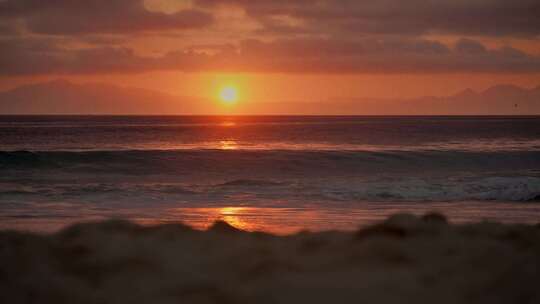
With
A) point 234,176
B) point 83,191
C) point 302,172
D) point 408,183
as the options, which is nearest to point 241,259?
point 83,191

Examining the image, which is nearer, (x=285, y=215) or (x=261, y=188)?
(x=285, y=215)

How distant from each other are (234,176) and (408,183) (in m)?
7.78

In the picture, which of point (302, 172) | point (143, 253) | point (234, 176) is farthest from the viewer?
point (302, 172)

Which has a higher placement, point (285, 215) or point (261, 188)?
point (285, 215)

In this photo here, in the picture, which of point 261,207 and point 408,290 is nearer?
point 408,290

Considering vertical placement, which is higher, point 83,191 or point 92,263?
Answer: point 92,263

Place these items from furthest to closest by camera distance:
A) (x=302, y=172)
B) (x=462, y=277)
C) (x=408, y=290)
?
(x=302, y=172) → (x=462, y=277) → (x=408, y=290)

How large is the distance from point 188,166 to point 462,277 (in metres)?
24.3

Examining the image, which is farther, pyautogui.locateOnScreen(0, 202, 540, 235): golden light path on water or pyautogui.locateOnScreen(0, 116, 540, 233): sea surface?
pyautogui.locateOnScreen(0, 116, 540, 233): sea surface

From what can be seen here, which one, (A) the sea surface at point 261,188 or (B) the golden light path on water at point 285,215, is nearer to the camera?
(B) the golden light path on water at point 285,215

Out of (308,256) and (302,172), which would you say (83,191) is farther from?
(308,256)

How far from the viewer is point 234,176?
2362 cm

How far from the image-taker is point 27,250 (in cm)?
415

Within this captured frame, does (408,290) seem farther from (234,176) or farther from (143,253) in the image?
(234,176)
